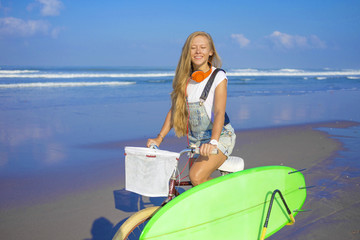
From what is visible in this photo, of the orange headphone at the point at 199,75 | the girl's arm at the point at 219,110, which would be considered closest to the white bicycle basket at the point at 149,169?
the girl's arm at the point at 219,110

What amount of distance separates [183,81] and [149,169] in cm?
91

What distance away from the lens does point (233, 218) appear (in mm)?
2588

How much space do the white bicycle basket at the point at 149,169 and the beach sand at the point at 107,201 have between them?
1.35 meters

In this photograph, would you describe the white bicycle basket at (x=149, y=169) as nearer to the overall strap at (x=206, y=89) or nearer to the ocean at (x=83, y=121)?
the overall strap at (x=206, y=89)

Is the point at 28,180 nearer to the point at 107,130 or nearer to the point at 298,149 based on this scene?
the point at 107,130

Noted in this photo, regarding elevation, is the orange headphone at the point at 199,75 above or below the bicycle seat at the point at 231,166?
above

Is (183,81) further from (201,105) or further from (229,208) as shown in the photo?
(229,208)

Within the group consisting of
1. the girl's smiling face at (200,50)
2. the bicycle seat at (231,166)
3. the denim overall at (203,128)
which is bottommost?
the bicycle seat at (231,166)

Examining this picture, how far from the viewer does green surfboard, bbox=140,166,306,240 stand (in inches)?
88.0

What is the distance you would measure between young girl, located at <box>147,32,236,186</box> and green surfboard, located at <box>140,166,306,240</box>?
23 centimetres

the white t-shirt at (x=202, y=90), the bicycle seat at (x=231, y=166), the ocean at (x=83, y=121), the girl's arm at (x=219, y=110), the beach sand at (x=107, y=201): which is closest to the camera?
the girl's arm at (x=219, y=110)

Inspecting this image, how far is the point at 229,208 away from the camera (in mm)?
2549

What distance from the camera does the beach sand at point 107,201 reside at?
3.40m

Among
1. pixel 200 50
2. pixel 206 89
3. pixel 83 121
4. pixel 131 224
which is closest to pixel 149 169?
pixel 131 224
